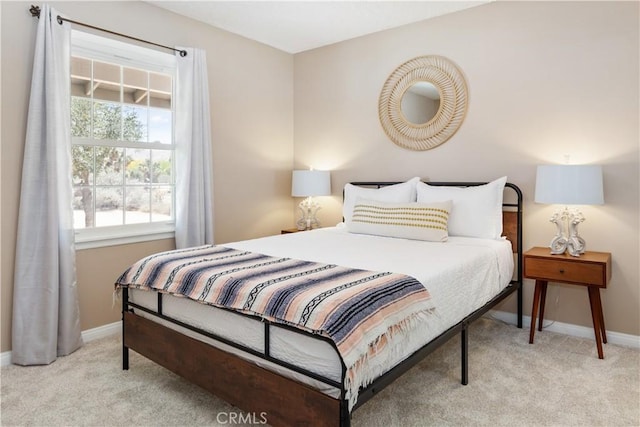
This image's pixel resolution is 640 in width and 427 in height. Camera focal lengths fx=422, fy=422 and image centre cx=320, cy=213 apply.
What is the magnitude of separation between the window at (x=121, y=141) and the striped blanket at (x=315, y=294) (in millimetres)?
1119

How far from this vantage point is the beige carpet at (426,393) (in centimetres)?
202

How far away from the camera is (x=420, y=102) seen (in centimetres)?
379

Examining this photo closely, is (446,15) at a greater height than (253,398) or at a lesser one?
greater

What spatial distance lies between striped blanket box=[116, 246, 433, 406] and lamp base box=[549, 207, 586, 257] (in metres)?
1.55

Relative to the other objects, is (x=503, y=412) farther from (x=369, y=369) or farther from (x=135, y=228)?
(x=135, y=228)

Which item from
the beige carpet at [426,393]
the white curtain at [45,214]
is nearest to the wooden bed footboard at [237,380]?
the beige carpet at [426,393]

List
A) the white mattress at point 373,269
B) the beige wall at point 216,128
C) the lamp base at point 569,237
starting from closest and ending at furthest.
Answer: the white mattress at point 373,269 → the beige wall at point 216,128 → the lamp base at point 569,237

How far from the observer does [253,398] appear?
5.77 feet

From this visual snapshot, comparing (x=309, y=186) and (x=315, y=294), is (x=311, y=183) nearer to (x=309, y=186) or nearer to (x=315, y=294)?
(x=309, y=186)

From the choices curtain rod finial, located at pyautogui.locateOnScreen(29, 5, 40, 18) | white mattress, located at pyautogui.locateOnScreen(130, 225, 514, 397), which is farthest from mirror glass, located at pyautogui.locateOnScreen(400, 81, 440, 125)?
curtain rod finial, located at pyautogui.locateOnScreen(29, 5, 40, 18)

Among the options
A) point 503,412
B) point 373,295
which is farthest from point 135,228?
point 503,412

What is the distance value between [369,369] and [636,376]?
74.8 inches

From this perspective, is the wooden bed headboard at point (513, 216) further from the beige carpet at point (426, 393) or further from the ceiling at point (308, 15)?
the ceiling at point (308, 15)

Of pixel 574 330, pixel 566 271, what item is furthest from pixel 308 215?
pixel 574 330
